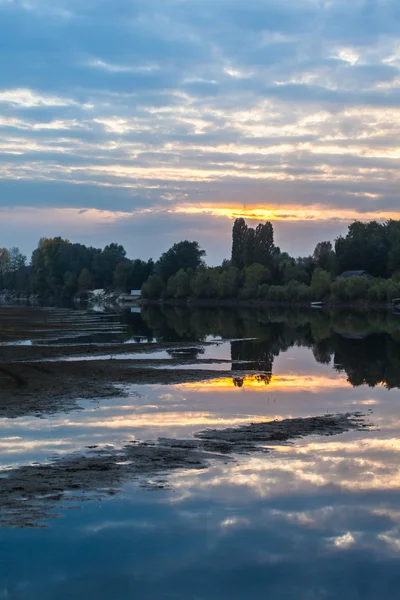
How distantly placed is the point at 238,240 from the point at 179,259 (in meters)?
25.2

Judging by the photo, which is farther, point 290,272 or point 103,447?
point 290,272

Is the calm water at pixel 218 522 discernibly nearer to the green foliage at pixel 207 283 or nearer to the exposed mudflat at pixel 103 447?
the exposed mudflat at pixel 103 447

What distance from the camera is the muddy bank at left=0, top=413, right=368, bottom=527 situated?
11.3m

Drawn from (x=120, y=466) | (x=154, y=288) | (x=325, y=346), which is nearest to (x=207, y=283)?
(x=154, y=288)

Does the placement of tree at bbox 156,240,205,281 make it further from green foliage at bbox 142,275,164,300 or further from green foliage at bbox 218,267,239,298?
green foliage at bbox 218,267,239,298

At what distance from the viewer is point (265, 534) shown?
1030 cm

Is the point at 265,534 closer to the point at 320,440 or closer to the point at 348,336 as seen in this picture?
the point at 320,440

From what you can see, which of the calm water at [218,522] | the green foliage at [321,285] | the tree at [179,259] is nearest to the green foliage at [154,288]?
the tree at [179,259]

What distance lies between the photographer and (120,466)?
1373cm

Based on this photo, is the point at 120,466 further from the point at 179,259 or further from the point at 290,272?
the point at 179,259

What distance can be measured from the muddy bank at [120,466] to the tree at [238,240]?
14607 centimetres

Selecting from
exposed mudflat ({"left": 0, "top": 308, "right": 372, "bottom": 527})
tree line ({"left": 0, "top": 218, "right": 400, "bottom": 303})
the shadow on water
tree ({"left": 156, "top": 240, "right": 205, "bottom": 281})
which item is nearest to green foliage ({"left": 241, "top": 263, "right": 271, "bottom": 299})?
tree line ({"left": 0, "top": 218, "right": 400, "bottom": 303})

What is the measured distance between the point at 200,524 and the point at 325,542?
1875 millimetres

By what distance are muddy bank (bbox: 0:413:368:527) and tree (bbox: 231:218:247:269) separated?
146 meters
